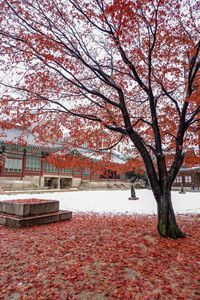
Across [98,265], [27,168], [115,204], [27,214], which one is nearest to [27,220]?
[27,214]

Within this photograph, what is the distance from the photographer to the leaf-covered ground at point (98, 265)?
3.59 metres

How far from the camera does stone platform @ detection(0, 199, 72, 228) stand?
8.27m

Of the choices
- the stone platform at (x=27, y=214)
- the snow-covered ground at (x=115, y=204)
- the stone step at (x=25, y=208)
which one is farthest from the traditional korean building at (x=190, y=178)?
the stone step at (x=25, y=208)

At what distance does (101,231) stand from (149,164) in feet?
9.71

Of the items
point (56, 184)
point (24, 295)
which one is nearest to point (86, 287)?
point (24, 295)

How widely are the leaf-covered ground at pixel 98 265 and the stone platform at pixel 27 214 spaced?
86 centimetres

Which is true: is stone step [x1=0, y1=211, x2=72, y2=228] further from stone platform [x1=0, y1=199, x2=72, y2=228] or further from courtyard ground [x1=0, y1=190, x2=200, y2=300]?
courtyard ground [x1=0, y1=190, x2=200, y2=300]

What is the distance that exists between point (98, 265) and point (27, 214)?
16.1ft

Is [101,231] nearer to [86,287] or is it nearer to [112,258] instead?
[112,258]

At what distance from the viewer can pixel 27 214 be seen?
28.2 ft

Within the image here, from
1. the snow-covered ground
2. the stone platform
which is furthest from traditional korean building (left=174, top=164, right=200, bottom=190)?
the stone platform

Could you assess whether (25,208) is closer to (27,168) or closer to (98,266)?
(98,266)

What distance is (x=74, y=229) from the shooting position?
8.01m

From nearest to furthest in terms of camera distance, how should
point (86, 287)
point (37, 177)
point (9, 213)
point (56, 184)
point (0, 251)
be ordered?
point (86, 287) → point (0, 251) → point (9, 213) → point (37, 177) → point (56, 184)
